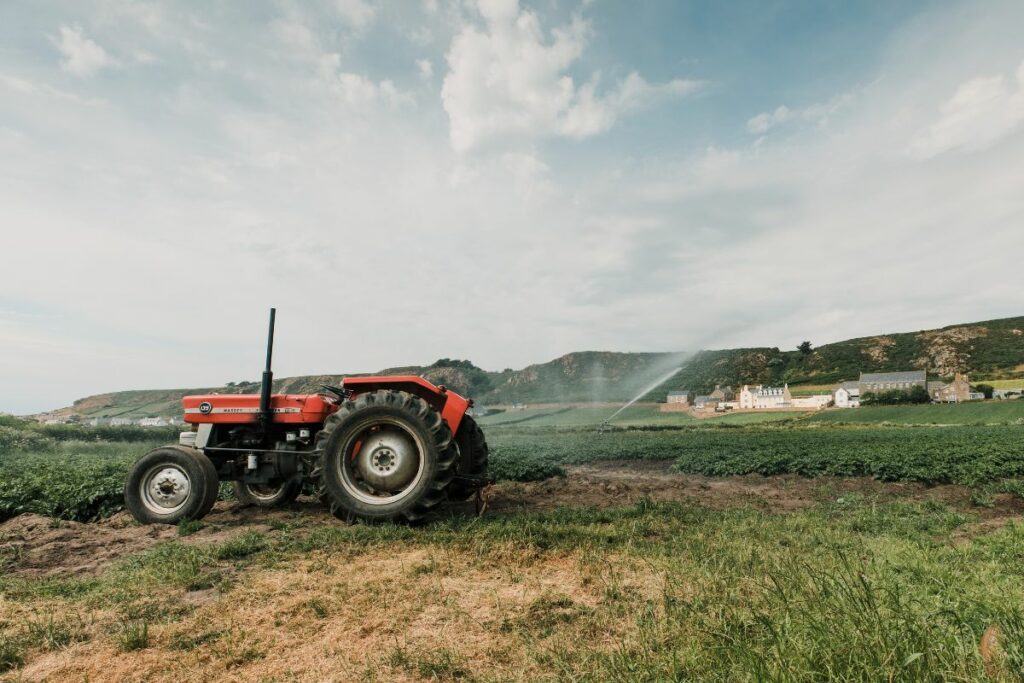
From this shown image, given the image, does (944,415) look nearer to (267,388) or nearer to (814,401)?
(814,401)

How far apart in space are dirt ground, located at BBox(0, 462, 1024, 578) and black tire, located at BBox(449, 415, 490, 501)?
310 mm

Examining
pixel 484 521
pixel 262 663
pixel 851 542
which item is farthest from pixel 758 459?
pixel 262 663

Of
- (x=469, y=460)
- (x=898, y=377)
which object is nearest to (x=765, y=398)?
(x=898, y=377)

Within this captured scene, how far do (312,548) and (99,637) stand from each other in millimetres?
2105

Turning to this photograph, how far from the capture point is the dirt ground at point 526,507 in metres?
5.21

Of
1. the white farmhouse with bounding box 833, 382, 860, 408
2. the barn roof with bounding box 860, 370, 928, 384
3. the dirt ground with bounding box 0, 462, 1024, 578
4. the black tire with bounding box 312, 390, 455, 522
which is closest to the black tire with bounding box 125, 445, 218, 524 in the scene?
the dirt ground with bounding box 0, 462, 1024, 578

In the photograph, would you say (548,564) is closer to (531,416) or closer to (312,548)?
(312,548)

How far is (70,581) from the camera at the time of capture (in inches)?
167

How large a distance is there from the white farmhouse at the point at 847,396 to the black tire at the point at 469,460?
74.5 meters

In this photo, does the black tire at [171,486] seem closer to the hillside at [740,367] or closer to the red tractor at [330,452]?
the red tractor at [330,452]

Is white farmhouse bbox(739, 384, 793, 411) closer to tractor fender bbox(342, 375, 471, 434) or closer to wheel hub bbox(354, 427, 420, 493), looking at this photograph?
tractor fender bbox(342, 375, 471, 434)

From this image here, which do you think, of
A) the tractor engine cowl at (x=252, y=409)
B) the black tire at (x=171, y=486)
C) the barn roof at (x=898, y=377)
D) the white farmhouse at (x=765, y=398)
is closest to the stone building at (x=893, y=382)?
the barn roof at (x=898, y=377)

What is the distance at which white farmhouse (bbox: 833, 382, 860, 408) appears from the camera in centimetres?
6819

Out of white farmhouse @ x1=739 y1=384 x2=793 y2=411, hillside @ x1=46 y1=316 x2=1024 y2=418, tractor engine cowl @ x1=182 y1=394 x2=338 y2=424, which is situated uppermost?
hillside @ x1=46 y1=316 x2=1024 y2=418
